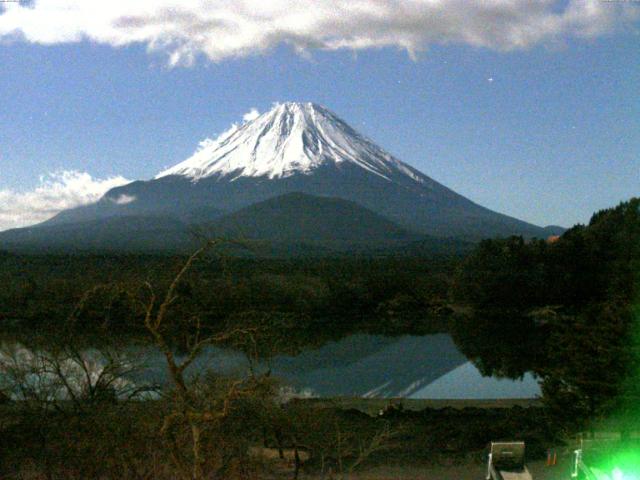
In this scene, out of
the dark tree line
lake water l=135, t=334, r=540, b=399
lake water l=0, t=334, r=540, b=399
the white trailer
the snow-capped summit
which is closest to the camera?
the white trailer

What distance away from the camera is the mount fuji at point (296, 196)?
123m

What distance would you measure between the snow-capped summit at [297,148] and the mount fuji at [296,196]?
0.74 ft

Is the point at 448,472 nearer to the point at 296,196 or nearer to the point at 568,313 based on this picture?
the point at 568,313

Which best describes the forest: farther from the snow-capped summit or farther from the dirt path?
the snow-capped summit

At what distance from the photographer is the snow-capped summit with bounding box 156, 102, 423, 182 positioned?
169 meters

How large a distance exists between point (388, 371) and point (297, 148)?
150m

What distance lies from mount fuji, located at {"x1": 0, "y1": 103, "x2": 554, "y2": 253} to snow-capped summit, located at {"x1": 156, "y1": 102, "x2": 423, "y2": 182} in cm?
23

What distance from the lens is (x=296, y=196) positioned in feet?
452

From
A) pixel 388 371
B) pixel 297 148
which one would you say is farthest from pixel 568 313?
pixel 297 148

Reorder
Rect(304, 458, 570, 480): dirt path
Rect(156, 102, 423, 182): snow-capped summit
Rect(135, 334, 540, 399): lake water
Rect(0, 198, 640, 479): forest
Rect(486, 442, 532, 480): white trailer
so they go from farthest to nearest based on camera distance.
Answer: Rect(156, 102, 423, 182): snow-capped summit, Rect(135, 334, 540, 399): lake water, Rect(304, 458, 570, 480): dirt path, Rect(486, 442, 532, 480): white trailer, Rect(0, 198, 640, 479): forest

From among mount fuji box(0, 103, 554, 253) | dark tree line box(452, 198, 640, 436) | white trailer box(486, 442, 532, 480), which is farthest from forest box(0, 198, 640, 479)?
mount fuji box(0, 103, 554, 253)

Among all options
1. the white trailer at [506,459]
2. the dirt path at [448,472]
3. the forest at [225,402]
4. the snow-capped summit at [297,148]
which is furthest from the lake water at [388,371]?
the snow-capped summit at [297,148]

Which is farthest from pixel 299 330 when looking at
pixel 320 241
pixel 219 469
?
pixel 320 241

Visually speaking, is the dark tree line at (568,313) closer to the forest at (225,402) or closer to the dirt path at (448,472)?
the forest at (225,402)
